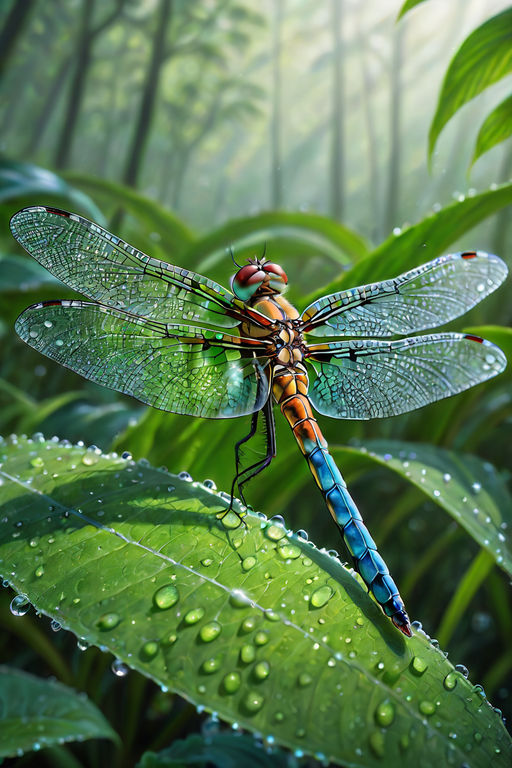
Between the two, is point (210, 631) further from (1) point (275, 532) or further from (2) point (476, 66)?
(2) point (476, 66)

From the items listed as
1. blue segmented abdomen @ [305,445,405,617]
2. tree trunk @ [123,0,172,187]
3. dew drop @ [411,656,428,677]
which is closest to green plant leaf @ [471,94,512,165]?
blue segmented abdomen @ [305,445,405,617]

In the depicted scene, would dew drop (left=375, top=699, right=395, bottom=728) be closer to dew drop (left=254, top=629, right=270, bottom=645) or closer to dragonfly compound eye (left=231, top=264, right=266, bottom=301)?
dew drop (left=254, top=629, right=270, bottom=645)

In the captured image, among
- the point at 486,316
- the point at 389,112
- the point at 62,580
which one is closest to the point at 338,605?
the point at 62,580

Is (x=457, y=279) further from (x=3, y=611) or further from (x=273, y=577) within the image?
(x=3, y=611)

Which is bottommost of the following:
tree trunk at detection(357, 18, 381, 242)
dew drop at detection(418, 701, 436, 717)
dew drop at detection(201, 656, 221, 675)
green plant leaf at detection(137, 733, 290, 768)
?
green plant leaf at detection(137, 733, 290, 768)

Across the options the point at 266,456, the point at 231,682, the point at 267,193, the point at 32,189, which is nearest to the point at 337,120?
the point at 267,193

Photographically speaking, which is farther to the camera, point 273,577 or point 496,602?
point 496,602

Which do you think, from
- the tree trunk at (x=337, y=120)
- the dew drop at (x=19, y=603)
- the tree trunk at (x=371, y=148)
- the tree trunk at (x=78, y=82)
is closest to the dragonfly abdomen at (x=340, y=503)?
the dew drop at (x=19, y=603)
